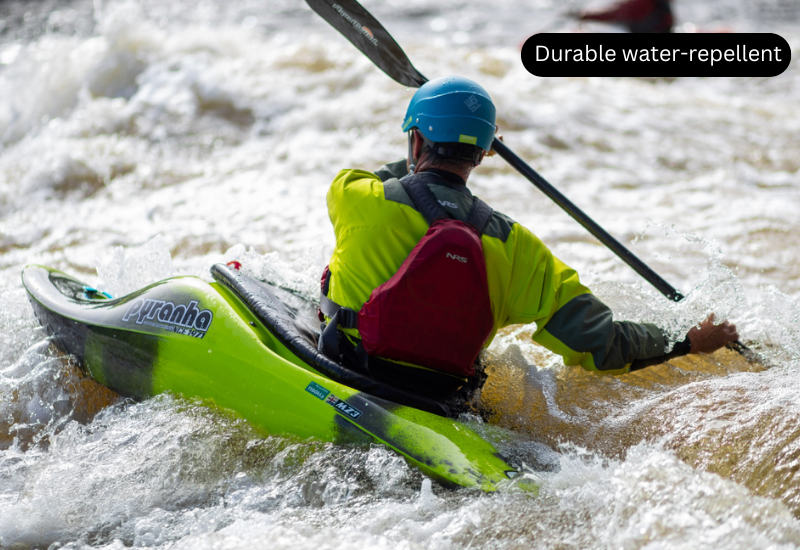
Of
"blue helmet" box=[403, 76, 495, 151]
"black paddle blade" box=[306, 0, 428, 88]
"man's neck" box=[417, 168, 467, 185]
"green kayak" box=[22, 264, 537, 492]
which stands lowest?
"green kayak" box=[22, 264, 537, 492]

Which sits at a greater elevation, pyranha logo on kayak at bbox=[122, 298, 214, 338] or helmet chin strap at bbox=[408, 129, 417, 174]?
helmet chin strap at bbox=[408, 129, 417, 174]

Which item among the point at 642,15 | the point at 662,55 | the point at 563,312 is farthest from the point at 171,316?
the point at 642,15

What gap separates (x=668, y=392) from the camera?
8.34 feet

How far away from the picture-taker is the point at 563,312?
226 cm

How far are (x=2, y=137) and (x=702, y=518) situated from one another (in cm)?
777

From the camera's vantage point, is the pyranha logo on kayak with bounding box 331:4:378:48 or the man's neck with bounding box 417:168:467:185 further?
the pyranha logo on kayak with bounding box 331:4:378:48

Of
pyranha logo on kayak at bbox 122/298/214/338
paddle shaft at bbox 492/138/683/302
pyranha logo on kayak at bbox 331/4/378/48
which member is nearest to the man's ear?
paddle shaft at bbox 492/138/683/302

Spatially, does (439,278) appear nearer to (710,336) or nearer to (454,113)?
(454,113)

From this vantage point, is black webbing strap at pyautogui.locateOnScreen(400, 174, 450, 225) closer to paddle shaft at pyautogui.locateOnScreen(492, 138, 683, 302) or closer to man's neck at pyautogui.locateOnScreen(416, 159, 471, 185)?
man's neck at pyautogui.locateOnScreen(416, 159, 471, 185)

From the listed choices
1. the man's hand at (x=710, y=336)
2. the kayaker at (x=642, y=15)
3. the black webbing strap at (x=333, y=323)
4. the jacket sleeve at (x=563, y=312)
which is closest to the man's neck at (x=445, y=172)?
the jacket sleeve at (x=563, y=312)

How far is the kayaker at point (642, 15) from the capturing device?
11.4m

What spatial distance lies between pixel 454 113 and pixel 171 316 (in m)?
1.26

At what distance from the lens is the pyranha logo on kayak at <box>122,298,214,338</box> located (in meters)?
2.47

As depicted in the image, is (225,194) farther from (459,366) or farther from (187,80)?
(459,366)
